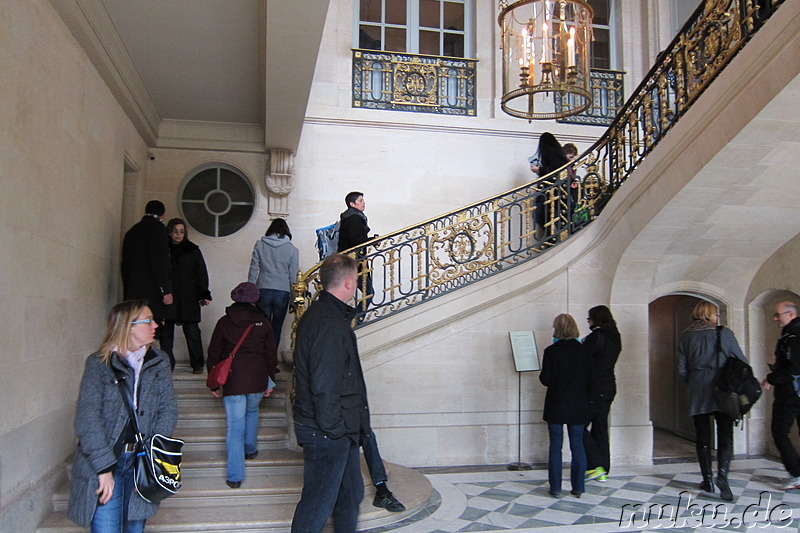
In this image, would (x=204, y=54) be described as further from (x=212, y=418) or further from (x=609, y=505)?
(x=609, y=505)

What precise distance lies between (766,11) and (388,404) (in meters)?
4.40

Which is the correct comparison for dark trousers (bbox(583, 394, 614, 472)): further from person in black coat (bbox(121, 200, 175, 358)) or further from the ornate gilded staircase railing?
person in black coat (bbox(121, 200, 175, 358))

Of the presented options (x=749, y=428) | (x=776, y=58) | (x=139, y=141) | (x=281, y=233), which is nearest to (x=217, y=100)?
(x=139, y=141)

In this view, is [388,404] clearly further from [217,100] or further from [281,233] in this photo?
[217,100]

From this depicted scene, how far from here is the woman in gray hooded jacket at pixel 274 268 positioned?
6.25 m

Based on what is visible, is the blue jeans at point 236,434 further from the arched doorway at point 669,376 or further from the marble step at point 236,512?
the arched doorway at point 669,376

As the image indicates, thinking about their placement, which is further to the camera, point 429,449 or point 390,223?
point 390,223

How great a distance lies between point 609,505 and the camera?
16.3 feet

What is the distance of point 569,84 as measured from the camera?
543 cm

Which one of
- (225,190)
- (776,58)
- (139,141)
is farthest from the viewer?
(225,190)

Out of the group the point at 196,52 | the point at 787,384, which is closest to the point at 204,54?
the point at 196,52

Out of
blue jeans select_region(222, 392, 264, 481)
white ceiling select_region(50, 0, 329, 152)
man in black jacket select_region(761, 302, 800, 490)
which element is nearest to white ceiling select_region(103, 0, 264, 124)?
white ceiling select_region(50, 0, 329, 152)

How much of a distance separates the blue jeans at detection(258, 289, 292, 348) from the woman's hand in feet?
11.7

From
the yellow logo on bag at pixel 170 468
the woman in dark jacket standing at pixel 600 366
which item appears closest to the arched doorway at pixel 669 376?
the woman in dark jacket standing at pixel 600 366
